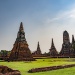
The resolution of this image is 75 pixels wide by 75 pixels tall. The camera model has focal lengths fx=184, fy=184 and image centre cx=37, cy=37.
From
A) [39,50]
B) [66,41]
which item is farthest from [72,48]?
[39,50]

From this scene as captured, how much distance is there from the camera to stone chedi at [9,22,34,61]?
43.0 meters

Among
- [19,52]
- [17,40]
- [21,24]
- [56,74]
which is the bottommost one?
[56,74]

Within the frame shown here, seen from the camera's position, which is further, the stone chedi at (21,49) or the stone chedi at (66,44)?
the stone chedi at (66,44)

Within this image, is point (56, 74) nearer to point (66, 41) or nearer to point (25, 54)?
point (25, 54)

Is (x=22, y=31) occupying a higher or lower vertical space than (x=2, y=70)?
higher

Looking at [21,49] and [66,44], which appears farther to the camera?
[66,44]

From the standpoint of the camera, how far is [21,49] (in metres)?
43.9

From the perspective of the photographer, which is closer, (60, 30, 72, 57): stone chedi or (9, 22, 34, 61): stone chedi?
(9, 22, 34, 61): stone chedi

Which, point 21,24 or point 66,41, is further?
point 66,41

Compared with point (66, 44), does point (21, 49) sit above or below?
below

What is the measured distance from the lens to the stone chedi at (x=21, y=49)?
42969mm

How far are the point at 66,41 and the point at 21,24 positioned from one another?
25789 mm

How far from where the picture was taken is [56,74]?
16344mm

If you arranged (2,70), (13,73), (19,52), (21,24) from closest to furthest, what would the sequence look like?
(13,73) → (2,70) → (19,52) → (21,24)
